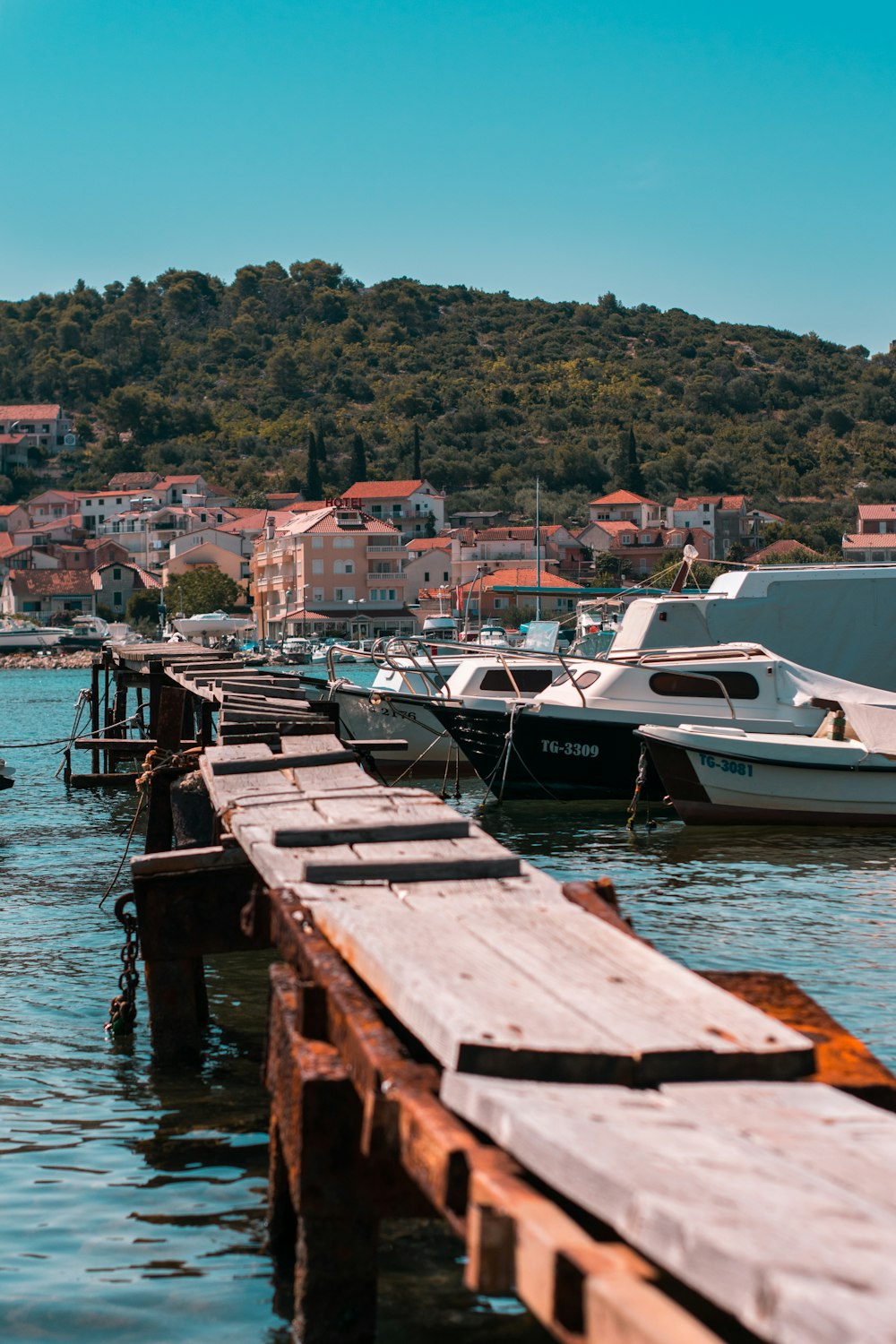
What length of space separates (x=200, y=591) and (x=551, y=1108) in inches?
4975

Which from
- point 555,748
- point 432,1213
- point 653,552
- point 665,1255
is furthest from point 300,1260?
point 653,552

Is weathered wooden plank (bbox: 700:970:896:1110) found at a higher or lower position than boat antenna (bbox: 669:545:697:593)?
lower

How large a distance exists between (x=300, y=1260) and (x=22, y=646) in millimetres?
121089

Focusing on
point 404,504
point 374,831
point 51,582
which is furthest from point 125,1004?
point 404,504

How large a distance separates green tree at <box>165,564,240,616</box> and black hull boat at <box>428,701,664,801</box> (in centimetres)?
10311

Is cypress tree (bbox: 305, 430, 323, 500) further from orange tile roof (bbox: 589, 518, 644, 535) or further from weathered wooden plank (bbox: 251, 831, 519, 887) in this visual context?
weathered wooden plank (bbox: 251, 831, 519, 887)

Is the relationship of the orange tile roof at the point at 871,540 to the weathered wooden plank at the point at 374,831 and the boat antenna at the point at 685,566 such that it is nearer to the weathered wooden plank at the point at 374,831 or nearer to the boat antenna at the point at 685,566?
the boat antenna at the point at 685,566

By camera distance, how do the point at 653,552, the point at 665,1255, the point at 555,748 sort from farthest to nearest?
the point at 653,552, the point at 555,748, the point at 665,1255

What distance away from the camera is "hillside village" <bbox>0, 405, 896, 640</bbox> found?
124188 millimetres

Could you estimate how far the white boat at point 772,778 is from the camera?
69.0ft

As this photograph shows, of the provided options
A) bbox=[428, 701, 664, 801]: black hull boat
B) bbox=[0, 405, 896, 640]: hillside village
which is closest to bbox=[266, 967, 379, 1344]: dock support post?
bbox=[428, 701, 664, 801]: black hull boat

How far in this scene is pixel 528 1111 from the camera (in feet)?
11.2

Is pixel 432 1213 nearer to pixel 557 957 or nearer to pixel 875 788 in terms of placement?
pixel 557 957

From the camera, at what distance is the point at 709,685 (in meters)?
24.0
